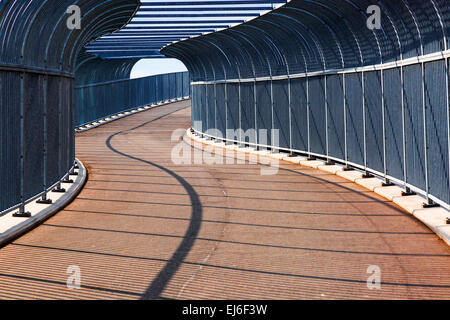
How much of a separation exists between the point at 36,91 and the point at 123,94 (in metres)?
29.9

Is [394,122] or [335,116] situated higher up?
[335,116]

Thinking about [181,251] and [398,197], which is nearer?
[181,251]

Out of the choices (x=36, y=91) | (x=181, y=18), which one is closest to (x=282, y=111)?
(x=181, y=18)

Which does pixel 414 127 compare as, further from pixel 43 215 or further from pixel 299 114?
pixel 299 114

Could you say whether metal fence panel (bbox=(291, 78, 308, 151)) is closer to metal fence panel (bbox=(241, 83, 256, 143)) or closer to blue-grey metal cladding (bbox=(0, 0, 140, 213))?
metal fence panel (bbox=(241, 83, 256, 143))

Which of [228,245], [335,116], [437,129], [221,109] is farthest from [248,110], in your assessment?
[228,245]

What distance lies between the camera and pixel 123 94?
4006cm

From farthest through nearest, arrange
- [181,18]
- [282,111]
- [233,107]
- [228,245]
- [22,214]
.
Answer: [233,107] < [282,111] < [181,18] < [22,214] < [228,245]

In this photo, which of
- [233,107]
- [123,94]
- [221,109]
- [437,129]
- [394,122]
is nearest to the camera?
[437,129]

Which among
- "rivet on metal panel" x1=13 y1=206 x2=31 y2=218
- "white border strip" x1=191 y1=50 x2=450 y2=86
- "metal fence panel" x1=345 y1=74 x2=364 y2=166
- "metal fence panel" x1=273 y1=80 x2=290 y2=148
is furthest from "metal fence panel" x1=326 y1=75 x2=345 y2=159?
"rivet on metal panel" x1=13 y1=206 x2=31 y2=218

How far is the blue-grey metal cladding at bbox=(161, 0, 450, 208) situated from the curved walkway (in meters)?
0.98

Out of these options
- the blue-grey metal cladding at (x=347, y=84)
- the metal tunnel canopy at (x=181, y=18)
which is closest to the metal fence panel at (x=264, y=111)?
the blue-grey metal cladding at (x=347, y=84)

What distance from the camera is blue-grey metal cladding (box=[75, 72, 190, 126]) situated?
3231 centimetres

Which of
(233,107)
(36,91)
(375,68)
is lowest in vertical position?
(233,107)
